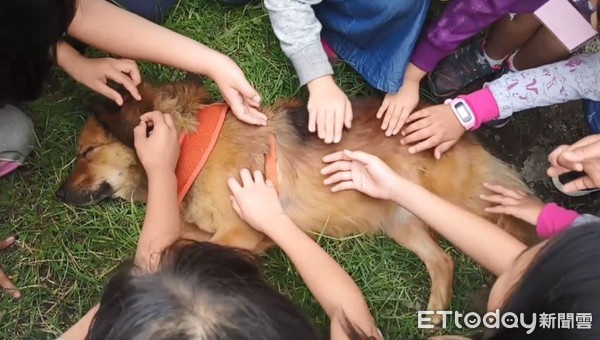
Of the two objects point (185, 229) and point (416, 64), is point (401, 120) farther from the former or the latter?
point (185, 229)

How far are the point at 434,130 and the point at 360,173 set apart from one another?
0.93ft

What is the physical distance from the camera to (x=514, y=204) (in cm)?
212

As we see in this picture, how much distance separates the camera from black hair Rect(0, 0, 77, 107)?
150 cm

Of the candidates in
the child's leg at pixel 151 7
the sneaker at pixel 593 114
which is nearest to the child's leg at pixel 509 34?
the sneaker at pixel 593 114

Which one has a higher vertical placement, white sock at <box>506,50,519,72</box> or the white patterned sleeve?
the white patterned sleeve

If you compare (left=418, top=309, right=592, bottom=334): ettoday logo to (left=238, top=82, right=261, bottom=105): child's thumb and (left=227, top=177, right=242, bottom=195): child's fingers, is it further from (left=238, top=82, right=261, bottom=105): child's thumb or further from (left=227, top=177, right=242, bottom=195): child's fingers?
(left=238, top=82, right=261, bottom=105): child's thumb

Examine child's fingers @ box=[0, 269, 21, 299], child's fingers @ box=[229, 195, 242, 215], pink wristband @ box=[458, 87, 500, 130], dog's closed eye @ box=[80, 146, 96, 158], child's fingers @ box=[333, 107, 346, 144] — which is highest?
pink wristband @ box=[458, 87, 500, 130]

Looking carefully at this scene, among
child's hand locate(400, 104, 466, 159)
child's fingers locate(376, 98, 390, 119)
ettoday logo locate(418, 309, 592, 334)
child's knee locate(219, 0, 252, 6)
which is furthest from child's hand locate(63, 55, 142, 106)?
ettoday logo locate(418, 309, 592, 334)

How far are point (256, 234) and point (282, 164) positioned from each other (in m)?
0.24

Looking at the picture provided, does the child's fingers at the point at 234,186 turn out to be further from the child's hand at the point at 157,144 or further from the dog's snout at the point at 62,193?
the dog's snout at the point at 62,193

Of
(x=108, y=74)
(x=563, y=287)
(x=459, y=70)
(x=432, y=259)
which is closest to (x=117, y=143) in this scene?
(x=108, y=74)

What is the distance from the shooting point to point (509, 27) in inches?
92.2

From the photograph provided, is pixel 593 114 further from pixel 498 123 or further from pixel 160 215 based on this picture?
pixel 160 215

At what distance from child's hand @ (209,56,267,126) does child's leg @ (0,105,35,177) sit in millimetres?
639
